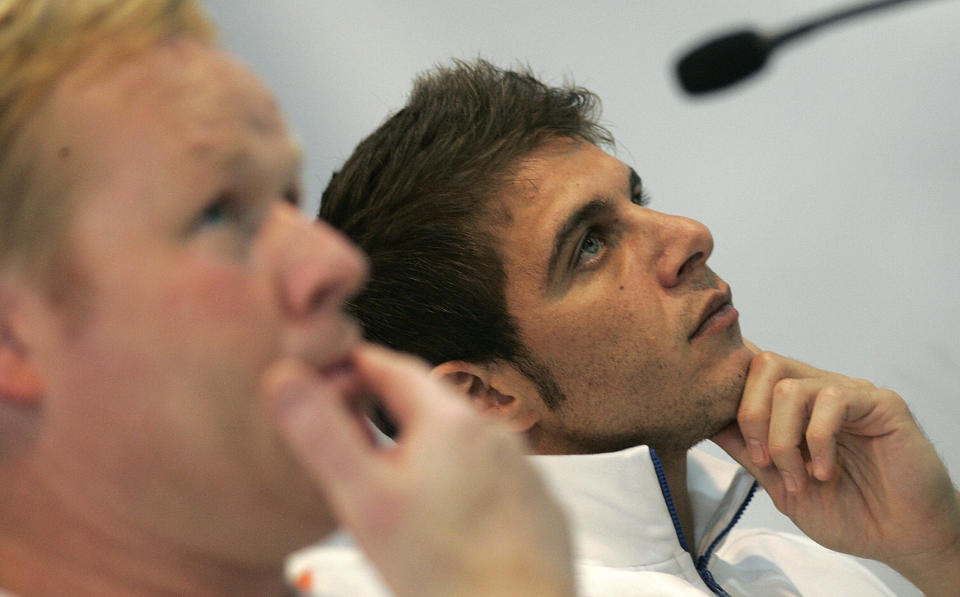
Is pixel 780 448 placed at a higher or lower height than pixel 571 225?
lower

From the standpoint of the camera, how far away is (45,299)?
45cm

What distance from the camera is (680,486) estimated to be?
120 centimetres

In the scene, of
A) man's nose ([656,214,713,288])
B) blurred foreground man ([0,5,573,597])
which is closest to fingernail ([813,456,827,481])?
man's nose ([656,214,713,288])

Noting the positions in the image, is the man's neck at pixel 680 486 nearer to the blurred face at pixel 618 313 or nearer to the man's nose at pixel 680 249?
the blurred face at pixel 618 313

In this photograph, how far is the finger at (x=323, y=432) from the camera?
411 millimetres

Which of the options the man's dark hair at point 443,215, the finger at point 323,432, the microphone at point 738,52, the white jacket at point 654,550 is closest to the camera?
the finger at point 323,432

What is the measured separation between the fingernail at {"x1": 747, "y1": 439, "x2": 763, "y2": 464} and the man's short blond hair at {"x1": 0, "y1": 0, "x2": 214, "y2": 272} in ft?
2.67

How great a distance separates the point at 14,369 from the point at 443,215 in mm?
719

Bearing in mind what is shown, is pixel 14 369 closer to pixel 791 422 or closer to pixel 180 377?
pixel 180 377

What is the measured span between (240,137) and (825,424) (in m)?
0.76

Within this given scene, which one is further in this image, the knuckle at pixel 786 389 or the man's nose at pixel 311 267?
the knuckle at pixel 786 389

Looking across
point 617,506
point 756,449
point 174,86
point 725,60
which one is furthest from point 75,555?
point 756,449

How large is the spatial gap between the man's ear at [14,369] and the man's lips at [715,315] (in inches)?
29.9

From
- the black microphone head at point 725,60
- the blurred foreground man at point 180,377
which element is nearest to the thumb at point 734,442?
the black microphone head at point 725,60
